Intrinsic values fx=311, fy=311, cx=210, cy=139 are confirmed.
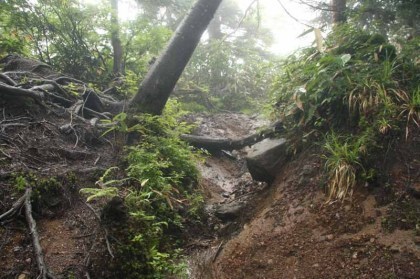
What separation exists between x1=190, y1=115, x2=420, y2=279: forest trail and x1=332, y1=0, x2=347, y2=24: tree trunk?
11.6 ft

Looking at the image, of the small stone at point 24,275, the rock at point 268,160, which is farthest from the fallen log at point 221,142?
the small stone at point 24,275

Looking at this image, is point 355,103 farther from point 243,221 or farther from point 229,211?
point 229,211

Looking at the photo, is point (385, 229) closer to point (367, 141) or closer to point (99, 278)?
point (367, 141)

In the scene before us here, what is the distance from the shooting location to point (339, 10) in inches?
256

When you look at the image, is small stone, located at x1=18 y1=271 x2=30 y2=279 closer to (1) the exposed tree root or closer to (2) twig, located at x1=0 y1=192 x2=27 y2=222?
(1) the exposed tree root

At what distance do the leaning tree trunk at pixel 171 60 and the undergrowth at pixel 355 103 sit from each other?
2.16 metres

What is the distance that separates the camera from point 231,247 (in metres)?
3.94

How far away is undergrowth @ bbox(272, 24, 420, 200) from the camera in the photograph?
382 centimetres

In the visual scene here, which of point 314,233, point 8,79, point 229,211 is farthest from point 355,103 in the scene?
point 8,79

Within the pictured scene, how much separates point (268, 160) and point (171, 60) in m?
2.74

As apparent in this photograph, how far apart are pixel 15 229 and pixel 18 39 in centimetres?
606

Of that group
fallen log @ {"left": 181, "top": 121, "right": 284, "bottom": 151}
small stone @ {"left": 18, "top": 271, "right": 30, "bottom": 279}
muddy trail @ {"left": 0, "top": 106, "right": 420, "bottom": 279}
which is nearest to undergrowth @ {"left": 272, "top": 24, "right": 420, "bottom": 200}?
muddy trail @ {"left": 0, "top": 106, "right": 420, "bottom": 279}

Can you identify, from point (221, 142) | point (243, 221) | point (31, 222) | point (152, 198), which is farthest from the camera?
point (221, 142)

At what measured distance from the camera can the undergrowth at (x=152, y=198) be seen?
3027 mm
